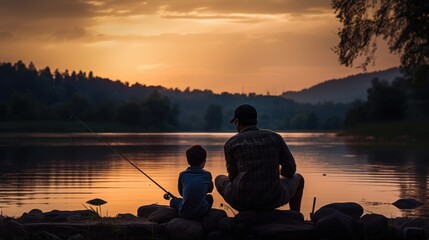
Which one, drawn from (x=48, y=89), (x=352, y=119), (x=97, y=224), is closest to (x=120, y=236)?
(x=97, y=224)

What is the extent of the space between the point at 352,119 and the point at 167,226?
8669 centimetres

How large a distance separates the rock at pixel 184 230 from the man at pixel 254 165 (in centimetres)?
56

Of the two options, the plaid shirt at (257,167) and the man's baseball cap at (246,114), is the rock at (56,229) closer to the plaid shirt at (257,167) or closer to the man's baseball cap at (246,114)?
the plaid shirt at (257,167)

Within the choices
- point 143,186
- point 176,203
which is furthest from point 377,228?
point 143,186

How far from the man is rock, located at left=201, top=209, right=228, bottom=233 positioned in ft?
0.71

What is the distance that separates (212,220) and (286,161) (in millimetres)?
1137

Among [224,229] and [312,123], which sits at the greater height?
[312,123]

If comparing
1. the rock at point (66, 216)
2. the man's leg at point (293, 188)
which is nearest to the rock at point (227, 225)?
the man's leg at point (293, 188)

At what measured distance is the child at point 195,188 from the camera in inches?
355

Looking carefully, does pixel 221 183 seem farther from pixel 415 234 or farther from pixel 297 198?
pixel 415 234

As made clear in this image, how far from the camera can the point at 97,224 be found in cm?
894

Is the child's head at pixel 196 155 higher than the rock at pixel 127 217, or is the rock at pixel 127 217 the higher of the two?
the child's head at pixel 196 155

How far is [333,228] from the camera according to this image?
8.58 meters

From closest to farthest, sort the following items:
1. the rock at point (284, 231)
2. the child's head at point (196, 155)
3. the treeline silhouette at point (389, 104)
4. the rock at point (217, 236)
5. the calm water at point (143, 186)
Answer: the rock at point (284, 231) → the rock at point (217, 236) → the child's head at point (196, 155) → the calm water at point (143, 186) → the treeline silhouette at point (389, 104)
